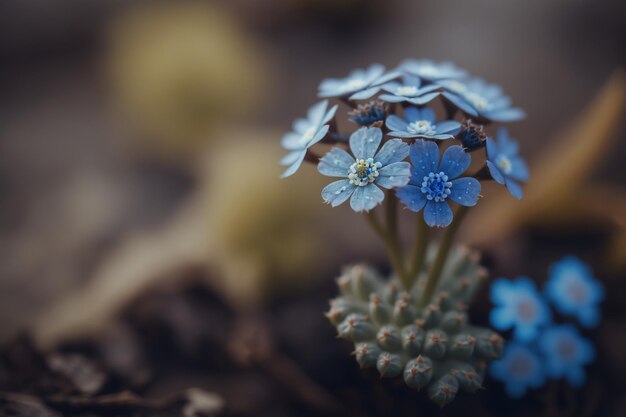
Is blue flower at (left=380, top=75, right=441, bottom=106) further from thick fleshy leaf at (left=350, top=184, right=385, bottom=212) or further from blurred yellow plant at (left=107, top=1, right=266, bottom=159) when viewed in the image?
blurred yellow plant at (left=107, top=1, right=266, bottom=159)

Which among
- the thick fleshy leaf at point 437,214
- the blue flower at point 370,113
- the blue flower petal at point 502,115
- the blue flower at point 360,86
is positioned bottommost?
the thick fleshy leaf at point 437,214

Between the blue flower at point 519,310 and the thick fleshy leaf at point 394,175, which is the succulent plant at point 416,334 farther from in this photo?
the thick fleshy leaf at point 394,175

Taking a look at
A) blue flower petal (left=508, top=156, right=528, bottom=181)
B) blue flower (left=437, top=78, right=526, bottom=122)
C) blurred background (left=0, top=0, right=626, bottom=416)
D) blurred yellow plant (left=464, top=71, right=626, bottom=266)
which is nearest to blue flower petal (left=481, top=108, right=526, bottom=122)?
blue flower (left=437, top=78, right=526, bottom=122)

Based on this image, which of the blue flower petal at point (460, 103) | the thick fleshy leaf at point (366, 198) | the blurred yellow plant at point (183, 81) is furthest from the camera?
the blurred yellow plant at point (183, 81)

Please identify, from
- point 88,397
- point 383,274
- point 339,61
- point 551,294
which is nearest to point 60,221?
point 88,397

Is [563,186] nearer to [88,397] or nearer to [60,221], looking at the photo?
[88,397]

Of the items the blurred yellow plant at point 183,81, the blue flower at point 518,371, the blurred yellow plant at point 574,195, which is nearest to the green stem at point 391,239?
the blue flower at point 518,371

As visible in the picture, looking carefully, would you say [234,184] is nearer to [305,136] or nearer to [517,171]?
[305,136]
